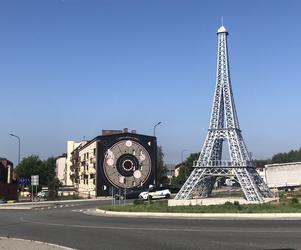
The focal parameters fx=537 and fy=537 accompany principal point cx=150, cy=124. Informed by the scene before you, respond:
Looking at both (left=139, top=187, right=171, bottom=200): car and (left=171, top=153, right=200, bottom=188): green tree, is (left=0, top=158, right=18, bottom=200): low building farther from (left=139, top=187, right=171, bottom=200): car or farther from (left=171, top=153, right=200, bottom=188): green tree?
(left=171, top=153, right=200, bottom=188): green tree

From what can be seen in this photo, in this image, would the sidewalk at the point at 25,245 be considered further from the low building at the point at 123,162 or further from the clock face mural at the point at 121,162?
the clock face mural at the point at 121,162

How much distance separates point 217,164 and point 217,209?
20540mm

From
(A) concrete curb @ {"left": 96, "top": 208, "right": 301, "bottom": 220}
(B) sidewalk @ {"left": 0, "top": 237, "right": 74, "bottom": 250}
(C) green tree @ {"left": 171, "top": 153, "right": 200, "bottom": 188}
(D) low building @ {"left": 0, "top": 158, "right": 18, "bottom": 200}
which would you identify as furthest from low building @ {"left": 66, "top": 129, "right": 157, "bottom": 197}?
(B) sidewalk @ {"left": 0, "top": 237, "right": 74, "bottom": 250}

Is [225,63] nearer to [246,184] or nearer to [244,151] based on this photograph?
[244,151]

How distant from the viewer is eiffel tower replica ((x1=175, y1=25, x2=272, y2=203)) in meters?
52.2

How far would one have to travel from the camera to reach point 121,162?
92.5 meters

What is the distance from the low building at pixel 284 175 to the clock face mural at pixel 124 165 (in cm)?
2173

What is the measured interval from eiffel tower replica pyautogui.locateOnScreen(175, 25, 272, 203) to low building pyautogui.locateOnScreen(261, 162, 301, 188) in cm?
3058

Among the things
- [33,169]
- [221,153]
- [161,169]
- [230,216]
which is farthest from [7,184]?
[33,169]

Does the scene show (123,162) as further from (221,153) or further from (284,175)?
(221,153)

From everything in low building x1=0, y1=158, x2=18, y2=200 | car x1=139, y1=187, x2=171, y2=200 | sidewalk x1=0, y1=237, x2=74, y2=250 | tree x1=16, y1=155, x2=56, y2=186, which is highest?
tree x1=16, y1=155, x2=56, y2=186

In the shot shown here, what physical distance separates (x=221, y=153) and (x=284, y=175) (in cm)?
3259

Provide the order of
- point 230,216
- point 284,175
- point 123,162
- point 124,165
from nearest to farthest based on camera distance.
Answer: point 230,216 → point 284,175 → point 124,165 → point 123,162

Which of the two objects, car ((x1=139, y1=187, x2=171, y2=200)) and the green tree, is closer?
car ((x1=139, y1=187, x2=171, y2=200))
